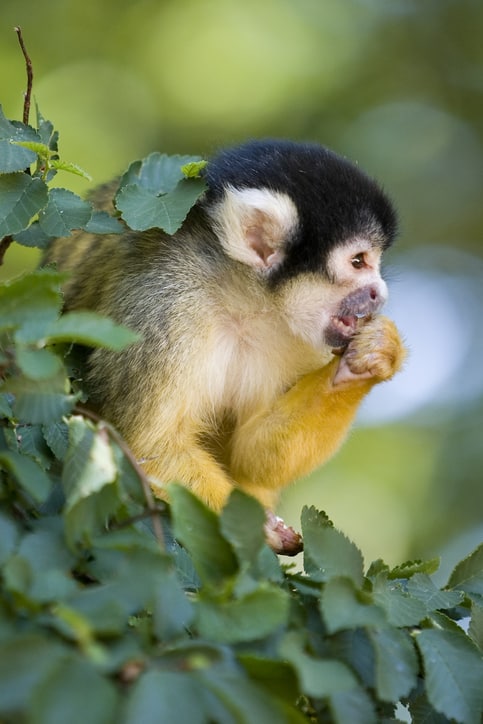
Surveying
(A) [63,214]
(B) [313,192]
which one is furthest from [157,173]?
(B) [313,192]

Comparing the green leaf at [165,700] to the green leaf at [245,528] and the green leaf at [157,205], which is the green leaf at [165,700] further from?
the green leaf at [157,205]

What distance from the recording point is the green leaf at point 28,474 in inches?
51.8

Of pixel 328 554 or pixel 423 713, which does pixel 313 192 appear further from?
pixel 423 713

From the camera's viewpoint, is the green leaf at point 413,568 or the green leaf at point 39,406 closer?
the green leaf at point 39,406

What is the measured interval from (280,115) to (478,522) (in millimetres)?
2988

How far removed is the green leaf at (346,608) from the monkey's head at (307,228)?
1.57 meters

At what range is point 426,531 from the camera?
631 centimetres

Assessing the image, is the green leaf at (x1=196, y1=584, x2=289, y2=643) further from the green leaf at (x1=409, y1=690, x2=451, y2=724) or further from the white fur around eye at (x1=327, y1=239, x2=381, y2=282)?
the white fur around eye at (x1=327, y1=239, x2=381, y2=282)

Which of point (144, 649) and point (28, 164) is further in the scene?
point (28, 164)

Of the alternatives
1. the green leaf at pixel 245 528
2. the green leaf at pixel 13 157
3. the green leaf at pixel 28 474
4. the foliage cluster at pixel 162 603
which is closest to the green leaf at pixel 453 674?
the foliage cluster at pixel 162 603

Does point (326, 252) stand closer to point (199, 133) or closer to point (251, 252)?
point (251, 252)

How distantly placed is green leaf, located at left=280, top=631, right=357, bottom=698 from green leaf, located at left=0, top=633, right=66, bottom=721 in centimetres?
31

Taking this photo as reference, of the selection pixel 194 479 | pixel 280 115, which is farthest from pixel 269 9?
pixel 194 479

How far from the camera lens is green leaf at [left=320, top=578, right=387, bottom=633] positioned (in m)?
1.33
